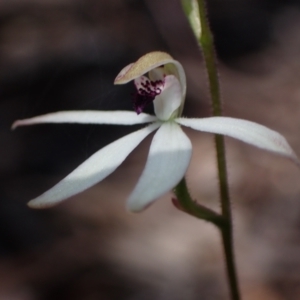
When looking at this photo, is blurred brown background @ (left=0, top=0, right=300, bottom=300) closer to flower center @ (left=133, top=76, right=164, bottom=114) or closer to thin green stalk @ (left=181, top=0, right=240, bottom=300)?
flower center @ (left=133, top=76, right=164, bottom=114)

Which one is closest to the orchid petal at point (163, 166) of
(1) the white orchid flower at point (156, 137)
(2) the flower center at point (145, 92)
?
(1) the white orchid flower at point (156, 137)

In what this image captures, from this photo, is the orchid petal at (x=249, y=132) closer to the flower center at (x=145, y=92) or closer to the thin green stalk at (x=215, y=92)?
the thin green stalk at (x=215, y=92)

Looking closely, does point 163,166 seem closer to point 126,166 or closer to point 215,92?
point 215,92

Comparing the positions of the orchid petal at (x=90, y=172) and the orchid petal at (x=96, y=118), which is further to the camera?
the orchid petal at (x=96, y=118)

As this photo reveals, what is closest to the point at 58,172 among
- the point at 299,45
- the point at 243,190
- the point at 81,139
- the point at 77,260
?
the point at 81,139

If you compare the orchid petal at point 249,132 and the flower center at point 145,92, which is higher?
the flower center at point 145,92

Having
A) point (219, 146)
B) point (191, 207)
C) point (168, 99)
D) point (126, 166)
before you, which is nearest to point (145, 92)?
point (168, 99)

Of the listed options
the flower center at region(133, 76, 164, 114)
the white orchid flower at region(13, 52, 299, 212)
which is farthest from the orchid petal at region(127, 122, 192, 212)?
the flower center at region(133, 76, 164, 114)
